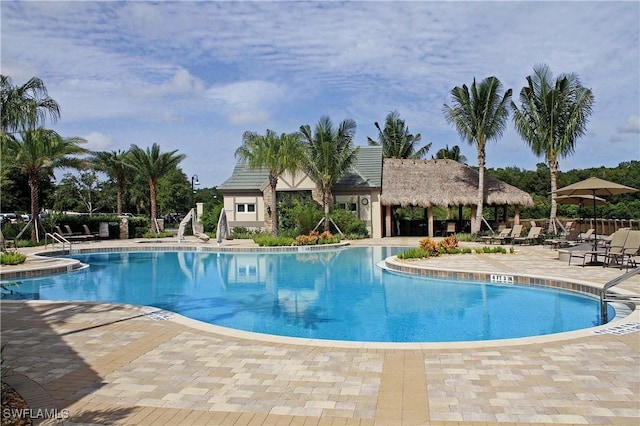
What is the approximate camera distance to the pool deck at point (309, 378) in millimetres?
4113

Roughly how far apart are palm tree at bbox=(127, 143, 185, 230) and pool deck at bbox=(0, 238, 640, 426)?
26.7 m

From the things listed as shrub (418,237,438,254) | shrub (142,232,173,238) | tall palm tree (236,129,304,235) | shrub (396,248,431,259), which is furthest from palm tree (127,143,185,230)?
shrub (396,248,431,259)

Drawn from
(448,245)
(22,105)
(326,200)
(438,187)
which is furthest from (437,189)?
(22,105)

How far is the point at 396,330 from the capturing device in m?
8.54

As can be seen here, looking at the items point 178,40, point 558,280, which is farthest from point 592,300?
point 178,40

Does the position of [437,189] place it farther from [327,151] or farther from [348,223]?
[327,151]

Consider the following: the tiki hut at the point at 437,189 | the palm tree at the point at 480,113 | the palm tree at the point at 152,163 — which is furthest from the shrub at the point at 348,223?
the palm tree at the point at 152,163

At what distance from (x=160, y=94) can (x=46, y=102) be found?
11510 mm

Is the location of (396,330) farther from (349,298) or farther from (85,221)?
(85,221)

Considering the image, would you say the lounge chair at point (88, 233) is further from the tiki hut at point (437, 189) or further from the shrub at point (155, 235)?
the tiki hut at point (437, 189)

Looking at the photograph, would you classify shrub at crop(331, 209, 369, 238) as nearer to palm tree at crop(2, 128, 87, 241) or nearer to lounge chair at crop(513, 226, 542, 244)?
lounge chair at crop(513, 226, 542, 244)

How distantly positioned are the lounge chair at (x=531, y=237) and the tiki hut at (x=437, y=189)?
20.2ft

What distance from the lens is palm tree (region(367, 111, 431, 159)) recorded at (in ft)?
139

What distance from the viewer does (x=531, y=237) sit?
2150 centimetres
